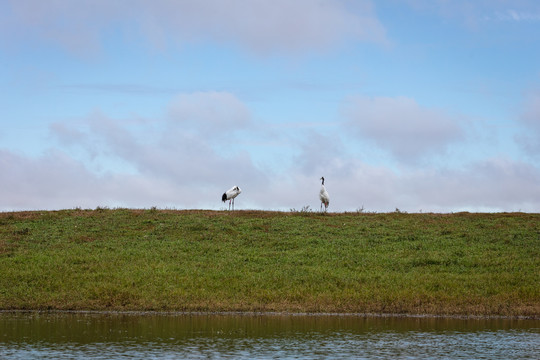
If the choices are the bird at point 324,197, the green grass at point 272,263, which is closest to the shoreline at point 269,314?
the green grass at point 272,263

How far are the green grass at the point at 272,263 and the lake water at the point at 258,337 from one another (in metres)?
1.35

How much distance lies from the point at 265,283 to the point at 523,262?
1041 cm

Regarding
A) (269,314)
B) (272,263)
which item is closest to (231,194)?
(272,263)

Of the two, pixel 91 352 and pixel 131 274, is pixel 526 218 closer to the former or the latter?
pixel 131 274

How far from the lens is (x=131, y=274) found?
24.8m

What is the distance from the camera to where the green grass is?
2212 cm

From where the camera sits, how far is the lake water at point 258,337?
14.6m

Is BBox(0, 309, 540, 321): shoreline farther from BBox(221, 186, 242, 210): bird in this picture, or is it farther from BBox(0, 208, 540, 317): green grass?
BBox(221, 186, 242, 210): bird

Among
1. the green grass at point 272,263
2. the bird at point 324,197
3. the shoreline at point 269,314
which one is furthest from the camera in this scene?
the bird at point 324,197

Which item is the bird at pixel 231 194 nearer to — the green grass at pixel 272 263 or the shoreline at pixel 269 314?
the green grass at pixel 272 263

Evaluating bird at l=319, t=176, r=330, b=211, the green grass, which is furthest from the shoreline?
bird at l=319, t=176, r=330, b=211

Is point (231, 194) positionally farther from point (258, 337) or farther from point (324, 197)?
point (258, 337)

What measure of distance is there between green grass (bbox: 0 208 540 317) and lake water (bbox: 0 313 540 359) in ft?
4.43

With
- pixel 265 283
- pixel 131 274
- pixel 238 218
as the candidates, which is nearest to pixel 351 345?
pixel 265 283
